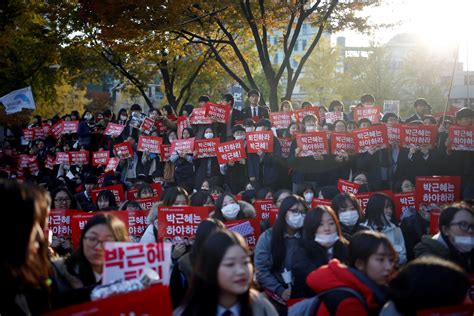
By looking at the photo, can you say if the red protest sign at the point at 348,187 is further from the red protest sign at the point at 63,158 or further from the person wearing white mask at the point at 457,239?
the red protest sign at the point at 63,158

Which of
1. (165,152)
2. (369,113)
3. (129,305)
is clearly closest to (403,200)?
(369,113)

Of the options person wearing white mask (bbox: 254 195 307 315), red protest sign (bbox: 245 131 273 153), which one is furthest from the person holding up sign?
red protest sign (bbox: 245 131 273 153)

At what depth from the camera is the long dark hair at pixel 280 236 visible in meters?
6.16

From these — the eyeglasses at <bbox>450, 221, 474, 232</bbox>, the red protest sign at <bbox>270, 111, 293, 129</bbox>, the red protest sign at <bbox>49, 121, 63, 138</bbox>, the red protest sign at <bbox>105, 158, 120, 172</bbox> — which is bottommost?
the eyeglasses at <bbox>450, 221, 474, 232</bbox>

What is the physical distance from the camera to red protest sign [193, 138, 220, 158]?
1195cm

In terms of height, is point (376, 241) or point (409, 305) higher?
point (376, 241)

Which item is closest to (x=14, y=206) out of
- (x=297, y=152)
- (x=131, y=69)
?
(x=297, y=152)

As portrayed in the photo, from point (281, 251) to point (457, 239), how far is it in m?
1.72

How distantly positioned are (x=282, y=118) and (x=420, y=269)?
9357 millimetres

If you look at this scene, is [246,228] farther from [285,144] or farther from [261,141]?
[285,144]

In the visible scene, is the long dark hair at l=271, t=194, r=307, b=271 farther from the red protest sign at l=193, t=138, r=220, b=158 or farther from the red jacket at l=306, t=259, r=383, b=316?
the red protest sign at l=193, t=138, r=220, b=158

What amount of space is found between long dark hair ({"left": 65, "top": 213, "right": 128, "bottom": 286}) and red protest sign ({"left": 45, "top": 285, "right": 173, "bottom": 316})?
75 centimetres

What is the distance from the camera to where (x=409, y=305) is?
3.53m

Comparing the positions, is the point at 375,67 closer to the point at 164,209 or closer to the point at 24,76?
the point at 24,76
